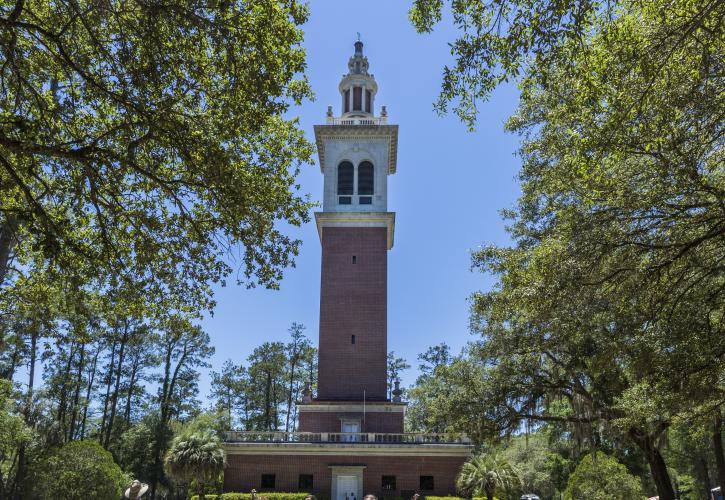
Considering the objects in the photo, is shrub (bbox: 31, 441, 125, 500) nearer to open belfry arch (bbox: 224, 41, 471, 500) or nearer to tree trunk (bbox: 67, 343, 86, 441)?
open belfry arch (bbox: 224, 41, 471, 500)

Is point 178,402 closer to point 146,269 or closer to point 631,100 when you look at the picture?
point 146,269

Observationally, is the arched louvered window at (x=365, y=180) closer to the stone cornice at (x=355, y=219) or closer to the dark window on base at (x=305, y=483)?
the stone cornice at (x=355, y=219)

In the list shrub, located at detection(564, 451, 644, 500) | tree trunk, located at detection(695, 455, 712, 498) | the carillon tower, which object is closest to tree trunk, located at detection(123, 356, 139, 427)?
the carillon tower

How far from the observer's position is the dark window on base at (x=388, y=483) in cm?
3300

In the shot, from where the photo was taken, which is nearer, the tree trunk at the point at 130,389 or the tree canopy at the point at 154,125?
the tree canopy at the point at 154,125

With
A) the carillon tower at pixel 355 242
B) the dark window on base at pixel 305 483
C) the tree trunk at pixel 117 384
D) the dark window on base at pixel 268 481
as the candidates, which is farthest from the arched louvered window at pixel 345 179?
the tree trunk at pixel 117 384

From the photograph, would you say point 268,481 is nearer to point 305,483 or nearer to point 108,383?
point 305,483

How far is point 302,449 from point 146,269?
22.6 metres

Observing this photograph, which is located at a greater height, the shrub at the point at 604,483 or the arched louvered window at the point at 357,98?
the arched louvered window at the point at 357,98

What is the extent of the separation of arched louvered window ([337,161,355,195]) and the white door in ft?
59.3

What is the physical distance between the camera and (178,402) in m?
52.4

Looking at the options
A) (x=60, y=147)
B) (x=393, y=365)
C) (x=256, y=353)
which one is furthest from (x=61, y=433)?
(x=60, y=147)

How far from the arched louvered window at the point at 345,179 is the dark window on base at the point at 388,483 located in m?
18.2

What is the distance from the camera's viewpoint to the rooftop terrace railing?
33.8 m
